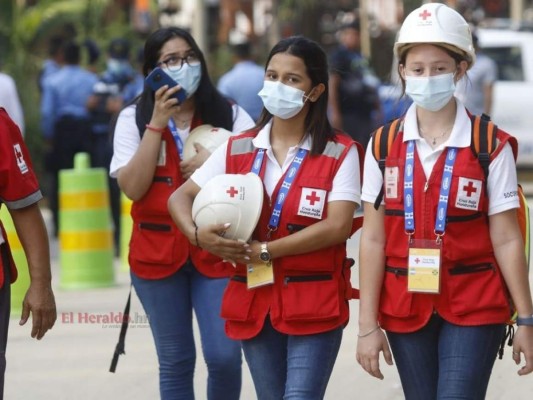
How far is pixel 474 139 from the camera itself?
190 inches

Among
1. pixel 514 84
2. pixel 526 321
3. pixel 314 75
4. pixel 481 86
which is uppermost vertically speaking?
pixel 314 75

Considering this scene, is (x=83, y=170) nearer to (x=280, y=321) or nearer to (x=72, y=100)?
(x=72, y=100)

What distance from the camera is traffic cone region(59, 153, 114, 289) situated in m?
11.7

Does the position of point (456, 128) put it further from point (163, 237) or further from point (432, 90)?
point (163, 237)

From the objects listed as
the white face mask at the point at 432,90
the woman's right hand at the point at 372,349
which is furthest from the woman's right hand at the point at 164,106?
the woman's right hand at the point at 372,349

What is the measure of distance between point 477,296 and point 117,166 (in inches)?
79.0

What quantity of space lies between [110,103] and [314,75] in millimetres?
8646

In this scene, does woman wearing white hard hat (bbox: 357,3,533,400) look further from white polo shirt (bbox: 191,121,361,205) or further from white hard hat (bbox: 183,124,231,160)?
white hard hat (bbox: 183,124,231,160)

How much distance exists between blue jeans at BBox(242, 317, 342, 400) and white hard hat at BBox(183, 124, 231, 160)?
41.5 inches

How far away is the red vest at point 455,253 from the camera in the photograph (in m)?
4.77

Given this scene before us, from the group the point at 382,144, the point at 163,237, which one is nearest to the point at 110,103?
the point at 163,237

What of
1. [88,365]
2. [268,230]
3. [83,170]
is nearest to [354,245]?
[83,170]

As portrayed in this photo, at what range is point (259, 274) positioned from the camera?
205 inches

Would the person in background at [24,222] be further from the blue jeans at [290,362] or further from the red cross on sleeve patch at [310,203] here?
the red cross on sleeve patch at [310,203]
